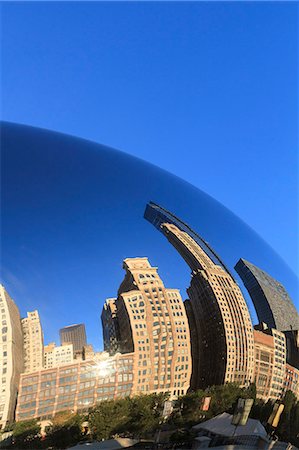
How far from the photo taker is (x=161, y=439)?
2.60m

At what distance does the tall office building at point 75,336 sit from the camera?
94.7 inches

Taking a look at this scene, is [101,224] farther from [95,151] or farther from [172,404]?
[172,404]

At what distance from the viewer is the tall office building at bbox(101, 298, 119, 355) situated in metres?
2.48

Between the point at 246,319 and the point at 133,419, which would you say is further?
the point at 246,319

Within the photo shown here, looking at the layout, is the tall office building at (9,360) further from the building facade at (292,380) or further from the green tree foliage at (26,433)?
the building facade at (292,380)

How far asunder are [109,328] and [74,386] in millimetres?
378

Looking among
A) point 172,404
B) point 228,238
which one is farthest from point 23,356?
point 228,238

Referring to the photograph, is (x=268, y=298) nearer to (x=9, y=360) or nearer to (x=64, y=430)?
(x=64, y=430)

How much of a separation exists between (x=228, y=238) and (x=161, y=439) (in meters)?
1.46

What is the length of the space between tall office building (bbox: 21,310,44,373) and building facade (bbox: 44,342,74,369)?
30 mm

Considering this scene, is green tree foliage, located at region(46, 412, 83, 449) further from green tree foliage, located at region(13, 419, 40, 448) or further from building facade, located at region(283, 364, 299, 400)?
building facade, located at region(283, 364, 299, 400)

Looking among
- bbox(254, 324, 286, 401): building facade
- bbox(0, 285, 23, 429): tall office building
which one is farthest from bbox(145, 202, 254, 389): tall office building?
bbox(0, 285, 23, 429): tall office building

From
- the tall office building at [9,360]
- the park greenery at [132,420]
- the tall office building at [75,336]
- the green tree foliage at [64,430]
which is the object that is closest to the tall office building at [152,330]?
the park greenery at [132,420]

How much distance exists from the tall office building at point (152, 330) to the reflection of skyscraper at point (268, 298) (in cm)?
65
